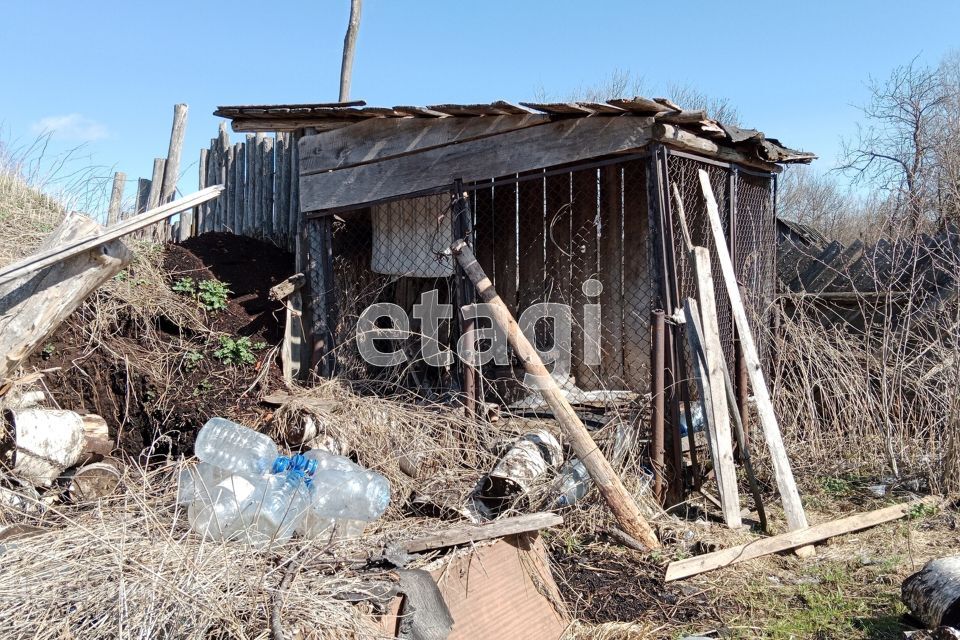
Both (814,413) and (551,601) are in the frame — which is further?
(814,413)

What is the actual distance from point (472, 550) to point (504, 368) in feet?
12.4

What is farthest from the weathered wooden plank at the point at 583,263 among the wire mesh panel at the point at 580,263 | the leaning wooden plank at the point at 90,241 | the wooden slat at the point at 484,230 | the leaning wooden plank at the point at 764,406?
the leaning wooden plank at the point at 90,241

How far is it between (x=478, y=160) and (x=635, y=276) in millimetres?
1866

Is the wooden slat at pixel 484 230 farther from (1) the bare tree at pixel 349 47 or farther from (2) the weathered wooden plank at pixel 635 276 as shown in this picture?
(1) the bare tree at pixel 349 47

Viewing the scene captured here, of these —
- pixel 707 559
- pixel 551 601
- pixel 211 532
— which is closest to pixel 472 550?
pixel 551 601

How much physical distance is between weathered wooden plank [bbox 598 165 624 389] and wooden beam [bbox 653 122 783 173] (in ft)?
3.66

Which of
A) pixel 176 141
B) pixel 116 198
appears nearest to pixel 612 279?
pixel 176 141

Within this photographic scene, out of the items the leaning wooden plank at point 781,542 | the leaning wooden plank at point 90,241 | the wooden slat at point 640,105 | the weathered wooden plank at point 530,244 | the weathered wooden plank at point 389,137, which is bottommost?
the leaning wooden plank at point 781,542

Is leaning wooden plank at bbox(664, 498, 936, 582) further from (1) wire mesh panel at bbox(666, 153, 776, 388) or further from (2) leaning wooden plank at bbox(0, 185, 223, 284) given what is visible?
(2) leaning wooden plank at bbox(0, 185, 223, 284)

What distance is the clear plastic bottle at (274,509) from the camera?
3.22m

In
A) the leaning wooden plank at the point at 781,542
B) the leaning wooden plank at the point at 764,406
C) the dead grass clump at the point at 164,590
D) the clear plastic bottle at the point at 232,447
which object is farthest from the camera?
the leaning wooden plank at the point at 764,406

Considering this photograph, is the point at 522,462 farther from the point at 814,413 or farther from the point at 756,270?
the point at 756,270

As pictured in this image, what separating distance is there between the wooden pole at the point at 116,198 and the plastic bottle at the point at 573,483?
735 centimetres

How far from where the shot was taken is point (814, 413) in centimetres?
564
